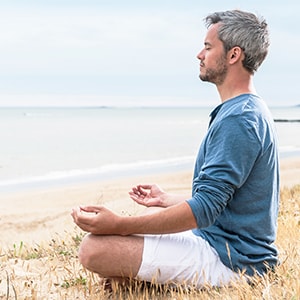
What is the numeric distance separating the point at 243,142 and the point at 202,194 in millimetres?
381

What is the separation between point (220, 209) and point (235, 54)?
93 centimetres

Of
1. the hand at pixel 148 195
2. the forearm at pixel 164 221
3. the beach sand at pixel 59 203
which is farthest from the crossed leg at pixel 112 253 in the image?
the beach sand at pixel 59 203

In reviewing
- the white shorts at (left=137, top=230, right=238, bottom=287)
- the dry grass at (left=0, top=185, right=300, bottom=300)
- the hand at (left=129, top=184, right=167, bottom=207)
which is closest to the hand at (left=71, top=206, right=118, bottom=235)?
the white shorts at (left=137, top=230, right=238, bottom=287)

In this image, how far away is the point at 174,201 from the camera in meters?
4.71

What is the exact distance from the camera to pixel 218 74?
411cm

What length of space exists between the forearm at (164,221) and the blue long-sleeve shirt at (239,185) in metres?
0.05

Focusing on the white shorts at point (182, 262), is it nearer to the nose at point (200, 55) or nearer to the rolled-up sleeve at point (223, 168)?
the rolled-up sleeve at point (223, 168)

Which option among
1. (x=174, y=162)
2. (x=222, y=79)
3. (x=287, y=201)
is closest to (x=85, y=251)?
(x=222, y=79)

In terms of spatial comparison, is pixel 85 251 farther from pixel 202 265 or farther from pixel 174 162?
pixel 174 162

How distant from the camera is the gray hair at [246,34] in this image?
13.3 feet

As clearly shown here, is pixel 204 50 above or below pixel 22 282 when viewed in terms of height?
above

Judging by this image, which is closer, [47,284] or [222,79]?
[222,79]

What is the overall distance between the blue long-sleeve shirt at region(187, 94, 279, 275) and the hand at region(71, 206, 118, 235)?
472mm

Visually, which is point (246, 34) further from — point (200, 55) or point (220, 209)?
point (220, 209)
